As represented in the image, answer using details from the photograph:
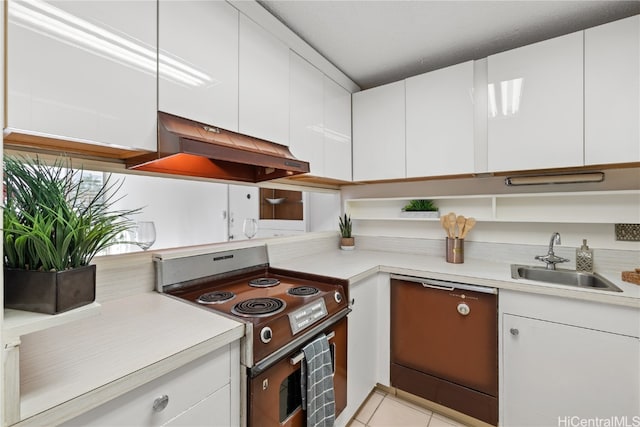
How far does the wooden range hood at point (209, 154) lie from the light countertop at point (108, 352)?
62 centimetres

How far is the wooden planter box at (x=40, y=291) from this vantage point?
62cm

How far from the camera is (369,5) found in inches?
61.6

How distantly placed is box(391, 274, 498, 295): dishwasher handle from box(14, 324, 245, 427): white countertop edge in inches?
49.4

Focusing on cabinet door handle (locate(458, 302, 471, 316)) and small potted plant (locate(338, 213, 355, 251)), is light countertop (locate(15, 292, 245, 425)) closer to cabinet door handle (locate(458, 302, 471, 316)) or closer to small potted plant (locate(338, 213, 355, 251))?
cabinet door handle (locate(458, 302, 471, 316))

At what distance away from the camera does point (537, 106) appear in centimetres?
172

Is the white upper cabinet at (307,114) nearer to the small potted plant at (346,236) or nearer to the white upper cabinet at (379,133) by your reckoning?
the white upper cabinet at (379,133)

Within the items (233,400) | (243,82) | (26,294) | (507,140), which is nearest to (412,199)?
(507,140)

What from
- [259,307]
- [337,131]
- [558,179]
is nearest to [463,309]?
[558,179]

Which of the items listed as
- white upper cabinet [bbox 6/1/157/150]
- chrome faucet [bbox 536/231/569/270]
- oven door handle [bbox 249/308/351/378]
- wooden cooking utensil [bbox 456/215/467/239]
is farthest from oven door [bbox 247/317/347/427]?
chrome faucet [bbox 536/231/569/270]

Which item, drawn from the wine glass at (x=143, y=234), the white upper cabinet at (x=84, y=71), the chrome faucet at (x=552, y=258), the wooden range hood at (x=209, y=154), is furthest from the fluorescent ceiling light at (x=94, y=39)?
the chrome faucet at (x=552, y=258)

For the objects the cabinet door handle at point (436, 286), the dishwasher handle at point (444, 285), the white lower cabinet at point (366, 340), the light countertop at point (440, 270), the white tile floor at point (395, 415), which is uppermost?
the light countertop at point (440, 270)

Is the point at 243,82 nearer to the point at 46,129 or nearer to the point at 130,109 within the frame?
the point at 130,109

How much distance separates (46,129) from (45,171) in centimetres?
27

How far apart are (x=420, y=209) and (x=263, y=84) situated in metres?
1.54
